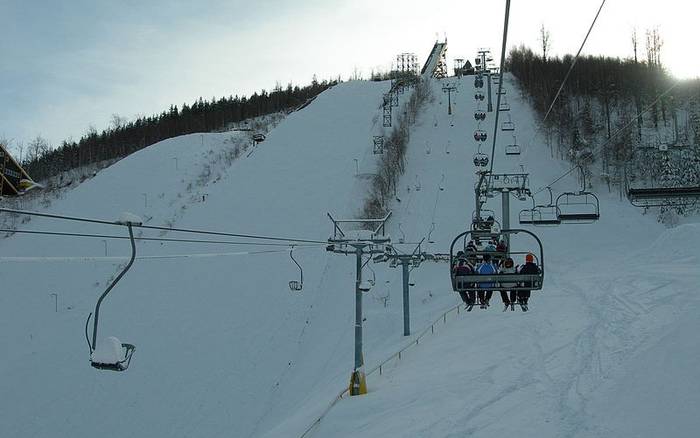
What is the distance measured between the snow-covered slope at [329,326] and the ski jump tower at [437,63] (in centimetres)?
2765

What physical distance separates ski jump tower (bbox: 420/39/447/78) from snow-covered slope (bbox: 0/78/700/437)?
2765 centimetres

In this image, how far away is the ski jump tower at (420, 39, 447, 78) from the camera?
70.5 metres

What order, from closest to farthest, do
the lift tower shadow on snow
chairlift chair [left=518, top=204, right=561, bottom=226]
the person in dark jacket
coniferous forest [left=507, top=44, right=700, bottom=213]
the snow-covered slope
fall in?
the person in dark jacket → the snow-covered slope → the lift tower shadow on snow → chairlift chair [left=518, top=204, right=561, bottom=226] → coniferous forest [left=507, top=44, right=700, bottom=213]

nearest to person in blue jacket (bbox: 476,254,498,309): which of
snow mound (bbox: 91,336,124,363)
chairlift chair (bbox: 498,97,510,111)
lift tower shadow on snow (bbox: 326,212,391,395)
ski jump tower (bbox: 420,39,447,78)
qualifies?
lift tower shadow on snow (bbox: 326,212,391,395)

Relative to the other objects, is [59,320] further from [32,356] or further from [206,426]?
[206,426]

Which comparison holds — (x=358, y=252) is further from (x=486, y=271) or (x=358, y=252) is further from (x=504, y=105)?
(x=504, y=105)

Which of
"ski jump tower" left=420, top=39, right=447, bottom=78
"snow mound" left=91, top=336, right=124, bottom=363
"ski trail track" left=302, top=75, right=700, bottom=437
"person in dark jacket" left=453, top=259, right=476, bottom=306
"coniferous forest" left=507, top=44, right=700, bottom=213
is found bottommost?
"ski trail track" left=302, top=75, right=700, bottom=437

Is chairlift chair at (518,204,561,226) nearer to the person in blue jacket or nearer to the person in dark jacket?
the person in blue jacket

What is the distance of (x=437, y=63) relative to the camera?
72875 mm

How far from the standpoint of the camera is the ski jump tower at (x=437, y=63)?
231 feet

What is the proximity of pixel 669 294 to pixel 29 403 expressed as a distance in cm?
2172

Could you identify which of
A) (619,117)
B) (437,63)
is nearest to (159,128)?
(437,63)

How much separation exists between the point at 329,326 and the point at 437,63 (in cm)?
5612

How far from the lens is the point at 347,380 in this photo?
17.4 meters
